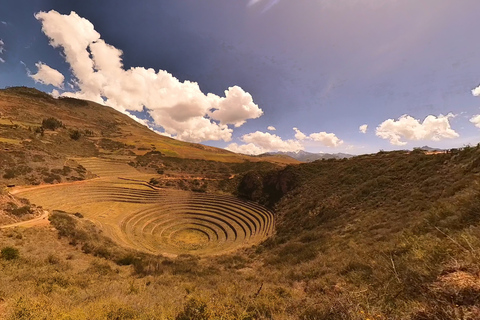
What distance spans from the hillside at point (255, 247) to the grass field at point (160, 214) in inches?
10.5

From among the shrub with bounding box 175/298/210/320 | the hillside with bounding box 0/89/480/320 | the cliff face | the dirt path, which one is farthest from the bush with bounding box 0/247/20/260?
the cliff face

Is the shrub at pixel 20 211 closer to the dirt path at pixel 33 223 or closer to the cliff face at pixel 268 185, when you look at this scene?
the dirt path at pixel 33 223

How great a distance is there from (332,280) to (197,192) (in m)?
35.9

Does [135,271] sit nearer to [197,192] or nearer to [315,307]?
[315,307]

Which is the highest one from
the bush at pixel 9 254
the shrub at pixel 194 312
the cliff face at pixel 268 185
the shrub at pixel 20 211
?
the cliff face at pixel 268 185

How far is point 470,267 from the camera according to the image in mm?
4262

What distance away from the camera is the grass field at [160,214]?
24.3m

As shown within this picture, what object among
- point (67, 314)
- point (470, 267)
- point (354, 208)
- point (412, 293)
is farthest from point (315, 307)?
point (354, 208)

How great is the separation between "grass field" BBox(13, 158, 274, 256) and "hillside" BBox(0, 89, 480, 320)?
27cm

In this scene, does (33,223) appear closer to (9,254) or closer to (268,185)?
(9,254)

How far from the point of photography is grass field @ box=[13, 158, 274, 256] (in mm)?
24297

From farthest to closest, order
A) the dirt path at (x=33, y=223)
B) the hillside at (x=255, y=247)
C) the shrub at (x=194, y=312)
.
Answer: the dirt path at (x=33, y=223), the shrub at (x=194, y=312), the hillside at (x=255, y=247)

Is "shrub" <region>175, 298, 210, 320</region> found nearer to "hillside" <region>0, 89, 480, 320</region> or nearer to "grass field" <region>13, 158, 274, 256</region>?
"hillside" <region>0, 89, 480, 320</region>

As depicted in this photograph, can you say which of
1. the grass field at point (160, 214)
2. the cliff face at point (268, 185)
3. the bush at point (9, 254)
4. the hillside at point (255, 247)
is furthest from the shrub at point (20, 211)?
the cliff face at point (268, 185)
